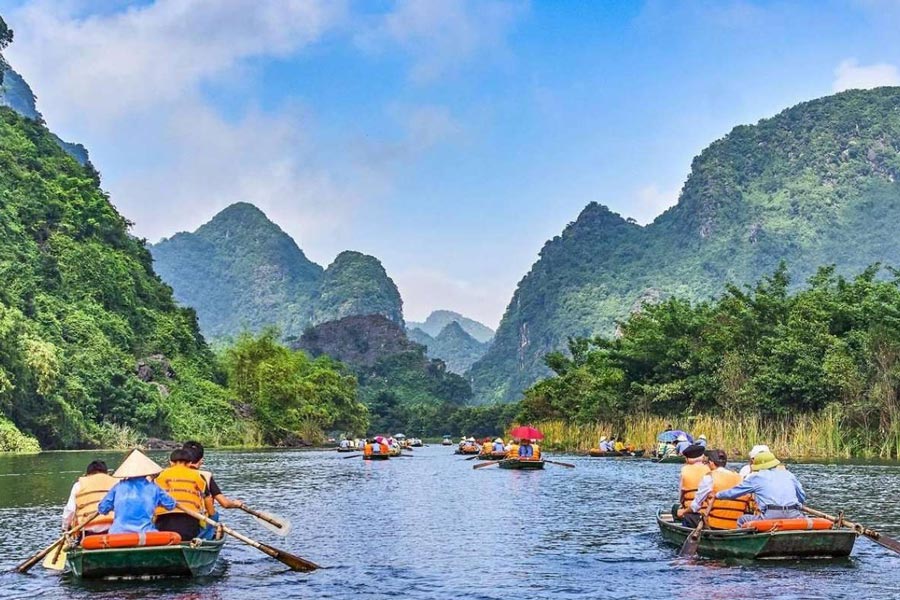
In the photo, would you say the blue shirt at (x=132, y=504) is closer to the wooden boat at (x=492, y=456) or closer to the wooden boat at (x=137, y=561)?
the wooden boat at (x=137, y=561)

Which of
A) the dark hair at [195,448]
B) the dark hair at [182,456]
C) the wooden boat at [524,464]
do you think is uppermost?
the dark hair at [195,448]

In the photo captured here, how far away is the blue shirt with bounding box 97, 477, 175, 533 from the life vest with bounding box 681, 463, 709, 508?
7415 mm

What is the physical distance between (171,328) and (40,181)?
15334 mm

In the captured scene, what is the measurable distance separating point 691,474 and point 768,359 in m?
33.7

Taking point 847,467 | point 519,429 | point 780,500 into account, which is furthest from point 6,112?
point 780,500

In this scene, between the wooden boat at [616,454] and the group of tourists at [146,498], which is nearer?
the group of tourists at [146,498]

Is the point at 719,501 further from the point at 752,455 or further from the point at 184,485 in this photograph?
the point at 184,485

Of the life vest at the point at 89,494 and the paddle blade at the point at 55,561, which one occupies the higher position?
the life vest at the point at 89,494

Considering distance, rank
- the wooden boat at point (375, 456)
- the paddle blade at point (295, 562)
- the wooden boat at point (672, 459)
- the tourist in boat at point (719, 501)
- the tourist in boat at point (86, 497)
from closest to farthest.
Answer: the tourist in boat at point (86, 497) < the paddle blade at point (295, 562) < the tourist in boat at point (719, 501) < the wooden boat at point (672, 459) < the wooden boat at point (375, 456)

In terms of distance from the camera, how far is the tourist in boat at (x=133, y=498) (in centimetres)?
1149

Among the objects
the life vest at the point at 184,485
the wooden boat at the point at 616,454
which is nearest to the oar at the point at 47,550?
the life vest at the point at 184,485

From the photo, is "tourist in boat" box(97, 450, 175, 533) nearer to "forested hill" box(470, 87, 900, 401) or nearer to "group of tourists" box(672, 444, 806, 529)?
"group of tourists" box(672, 444, 806, 529)

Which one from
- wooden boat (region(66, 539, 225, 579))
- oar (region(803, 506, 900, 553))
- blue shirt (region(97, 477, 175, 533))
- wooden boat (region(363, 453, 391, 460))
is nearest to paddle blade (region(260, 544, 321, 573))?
wooden boat (region(66, 539, 225, 579))

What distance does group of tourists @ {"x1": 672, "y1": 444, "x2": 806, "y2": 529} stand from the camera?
13.0 m
